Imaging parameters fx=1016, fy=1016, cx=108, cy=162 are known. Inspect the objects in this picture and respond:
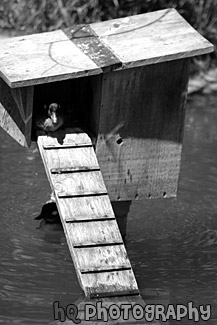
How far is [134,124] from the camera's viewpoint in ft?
18.1

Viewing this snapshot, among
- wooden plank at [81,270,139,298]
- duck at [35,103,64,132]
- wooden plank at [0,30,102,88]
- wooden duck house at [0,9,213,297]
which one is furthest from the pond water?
wooden plank at [0,30,102,88]

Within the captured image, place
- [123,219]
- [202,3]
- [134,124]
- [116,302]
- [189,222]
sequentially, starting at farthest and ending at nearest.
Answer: [202,3] < [189,222] < [123,219] < [134,124] < [116,302]

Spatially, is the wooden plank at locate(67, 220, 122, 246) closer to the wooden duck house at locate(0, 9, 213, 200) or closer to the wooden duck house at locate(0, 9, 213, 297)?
the wooden duck house at locate(0, 9, 213, 297)

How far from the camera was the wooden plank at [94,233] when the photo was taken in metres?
4.96

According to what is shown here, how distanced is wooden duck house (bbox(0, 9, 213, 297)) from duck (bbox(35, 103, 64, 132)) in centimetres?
5

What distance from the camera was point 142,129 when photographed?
18.3 feet

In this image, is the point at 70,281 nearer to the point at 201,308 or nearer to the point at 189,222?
the point at 201,308

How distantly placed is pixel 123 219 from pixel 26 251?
60 cm

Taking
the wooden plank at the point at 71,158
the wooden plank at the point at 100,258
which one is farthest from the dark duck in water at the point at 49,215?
the wooden plank at the point at 100,258

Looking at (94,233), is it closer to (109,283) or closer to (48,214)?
(109,283)

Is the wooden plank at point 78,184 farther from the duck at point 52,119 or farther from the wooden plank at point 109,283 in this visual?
the wooden plank at point 109,283

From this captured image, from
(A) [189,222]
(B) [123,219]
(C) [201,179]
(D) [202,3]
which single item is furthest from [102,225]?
(D) [202,3]

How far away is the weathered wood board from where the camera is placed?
5.20 metres

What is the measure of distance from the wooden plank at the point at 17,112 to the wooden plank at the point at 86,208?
0.56 m
